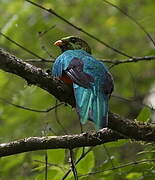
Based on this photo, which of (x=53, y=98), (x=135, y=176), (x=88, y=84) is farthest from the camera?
(x=53, y=98)

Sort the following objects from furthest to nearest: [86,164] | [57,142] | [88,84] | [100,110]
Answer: [86,164]
[88,84]
[57,142]
[100,110]

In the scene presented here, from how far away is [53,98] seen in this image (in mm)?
5602

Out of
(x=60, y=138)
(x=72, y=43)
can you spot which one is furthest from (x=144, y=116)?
(x=72, y=43)

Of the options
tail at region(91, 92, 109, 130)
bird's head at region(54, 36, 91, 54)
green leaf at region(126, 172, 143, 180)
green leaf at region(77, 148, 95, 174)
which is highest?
bird's head at region(54, 36, 91, 54)

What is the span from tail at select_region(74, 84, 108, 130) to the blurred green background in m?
0.46

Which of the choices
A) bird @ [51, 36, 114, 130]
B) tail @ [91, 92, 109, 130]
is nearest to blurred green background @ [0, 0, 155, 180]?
bird @ [51, 36, 114, 130]

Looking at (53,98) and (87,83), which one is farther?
(53,98)

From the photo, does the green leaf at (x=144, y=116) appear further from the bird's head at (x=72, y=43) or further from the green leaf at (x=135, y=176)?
the bird's head at (x=72, y=43)

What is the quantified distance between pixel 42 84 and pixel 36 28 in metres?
2.20

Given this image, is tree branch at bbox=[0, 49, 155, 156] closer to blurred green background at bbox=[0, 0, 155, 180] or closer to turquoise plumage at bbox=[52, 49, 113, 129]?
turquoise plumage at bbox=[52, 49, 113, 129]

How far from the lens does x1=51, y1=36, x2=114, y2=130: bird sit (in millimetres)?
3033

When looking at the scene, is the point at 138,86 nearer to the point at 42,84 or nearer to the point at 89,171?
the point at 89,171

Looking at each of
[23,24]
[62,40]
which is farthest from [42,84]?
[23,24]

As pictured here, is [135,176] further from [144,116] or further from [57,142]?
[57,142]
